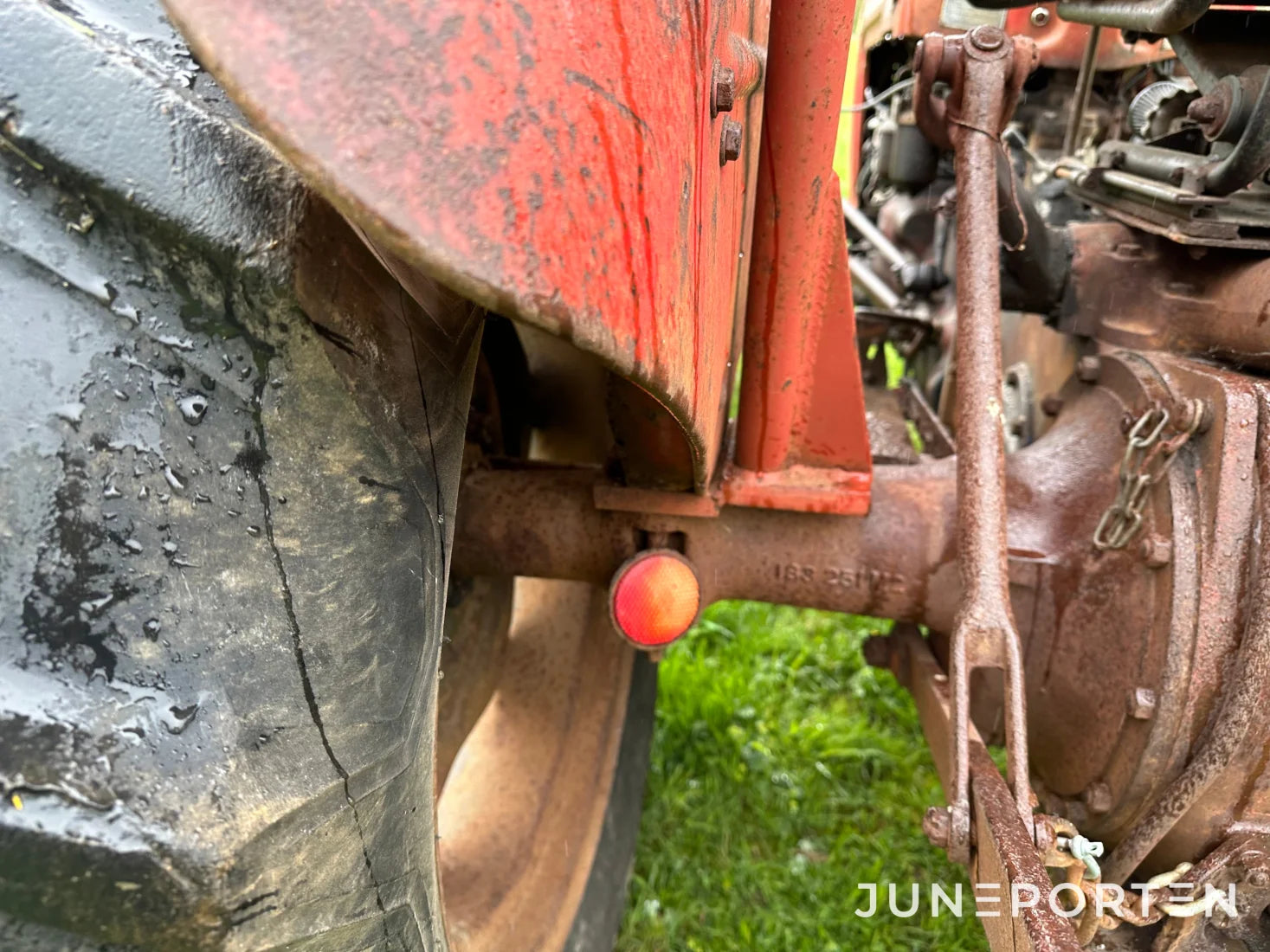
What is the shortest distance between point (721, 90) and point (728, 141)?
9cm

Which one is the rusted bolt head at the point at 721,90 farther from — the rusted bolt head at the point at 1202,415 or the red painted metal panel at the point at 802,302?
the rusted bolt head at the point at 1202,415

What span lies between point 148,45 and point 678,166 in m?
0.33

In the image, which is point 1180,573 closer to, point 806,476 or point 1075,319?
point 806,476

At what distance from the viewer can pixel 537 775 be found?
1.70 metres

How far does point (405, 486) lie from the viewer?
2.16 ft

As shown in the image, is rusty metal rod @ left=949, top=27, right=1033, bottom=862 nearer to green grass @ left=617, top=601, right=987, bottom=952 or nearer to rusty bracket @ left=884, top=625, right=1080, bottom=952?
rusty bracket @ left=884, top=625, right=1080, bottom=952

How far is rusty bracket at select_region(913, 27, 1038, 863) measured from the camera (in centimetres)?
108

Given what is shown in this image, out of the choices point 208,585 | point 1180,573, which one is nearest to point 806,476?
point 1180,573

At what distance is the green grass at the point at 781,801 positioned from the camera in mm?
1873

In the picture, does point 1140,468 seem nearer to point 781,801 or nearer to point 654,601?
point 654,601

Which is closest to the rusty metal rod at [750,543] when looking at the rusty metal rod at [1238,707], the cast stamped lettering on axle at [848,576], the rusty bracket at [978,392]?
the cast stamped lettering on axle at [848,576]

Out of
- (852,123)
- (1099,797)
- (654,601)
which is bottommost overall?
(1099,797)

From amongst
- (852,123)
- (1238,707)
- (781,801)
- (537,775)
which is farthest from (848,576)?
(852,123)

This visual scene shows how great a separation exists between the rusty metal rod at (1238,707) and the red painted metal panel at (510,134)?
2.87 feet
